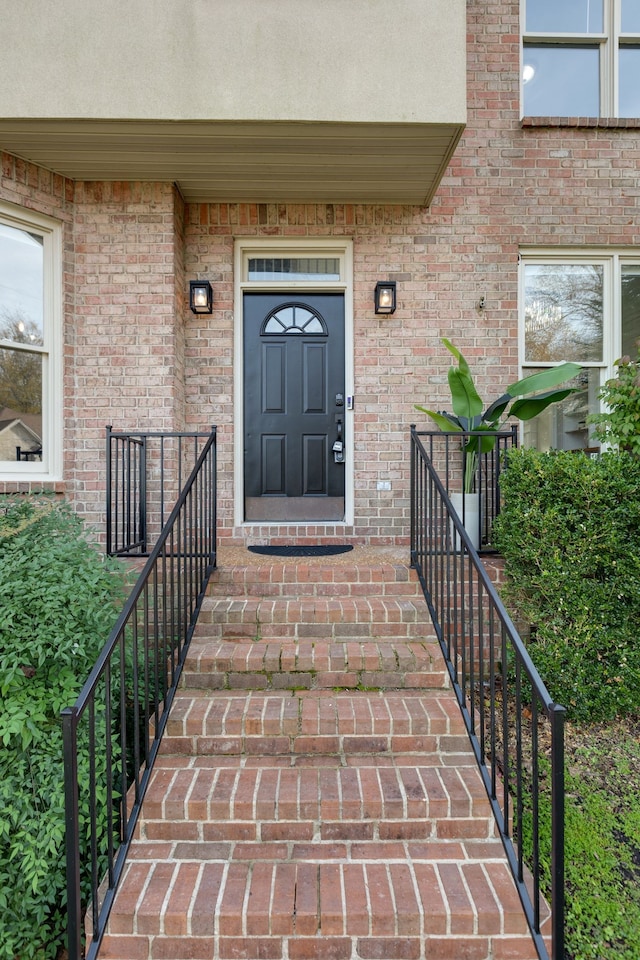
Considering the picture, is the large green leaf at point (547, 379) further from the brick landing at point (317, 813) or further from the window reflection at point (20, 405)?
the window reflection at point (20, 405)

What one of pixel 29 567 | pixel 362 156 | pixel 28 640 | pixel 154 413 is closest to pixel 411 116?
pixel 362 156

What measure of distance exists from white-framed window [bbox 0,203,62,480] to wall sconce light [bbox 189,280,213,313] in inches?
39.3

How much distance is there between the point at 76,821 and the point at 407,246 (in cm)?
429

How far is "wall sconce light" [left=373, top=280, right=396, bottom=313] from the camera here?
4.13 meters

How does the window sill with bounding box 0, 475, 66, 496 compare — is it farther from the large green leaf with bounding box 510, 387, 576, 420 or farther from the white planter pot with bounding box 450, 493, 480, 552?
the large green leaf with bounding box 510, 387, 576, 420

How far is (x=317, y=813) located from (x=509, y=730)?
1.18m

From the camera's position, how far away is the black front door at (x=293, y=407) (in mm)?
4395

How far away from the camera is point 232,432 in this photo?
427cm

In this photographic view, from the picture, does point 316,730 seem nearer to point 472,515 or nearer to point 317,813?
point 317,813

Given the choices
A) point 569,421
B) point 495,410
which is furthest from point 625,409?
point 569,421

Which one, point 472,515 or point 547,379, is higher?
point 547,379

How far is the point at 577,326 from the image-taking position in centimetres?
445

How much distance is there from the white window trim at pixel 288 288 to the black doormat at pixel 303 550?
0.94 feet

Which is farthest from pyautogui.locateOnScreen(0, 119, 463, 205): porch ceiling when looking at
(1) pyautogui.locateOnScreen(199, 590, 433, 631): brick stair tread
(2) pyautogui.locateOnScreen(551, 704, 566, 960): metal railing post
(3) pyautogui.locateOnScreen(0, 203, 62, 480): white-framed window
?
(2) pyautogui.locateOnScreen(551, 704, 566, 960): metal railing post
